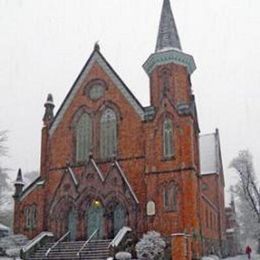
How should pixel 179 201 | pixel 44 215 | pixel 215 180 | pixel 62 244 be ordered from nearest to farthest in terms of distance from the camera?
1. pixel 179 201
2. pixel 62 244
3. pixel 44 215
4. pixel 215 180

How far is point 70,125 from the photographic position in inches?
1537

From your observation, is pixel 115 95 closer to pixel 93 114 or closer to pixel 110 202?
pixel 93 114

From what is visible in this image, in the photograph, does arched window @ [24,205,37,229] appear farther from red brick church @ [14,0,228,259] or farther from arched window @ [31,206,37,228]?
red brick church @ [14,0,228,259]

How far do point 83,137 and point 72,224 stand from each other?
6.80 metres

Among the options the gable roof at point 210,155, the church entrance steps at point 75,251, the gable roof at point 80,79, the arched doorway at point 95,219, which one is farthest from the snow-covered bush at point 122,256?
the gable roof at point 210,155

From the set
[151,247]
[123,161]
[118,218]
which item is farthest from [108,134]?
[151,247]

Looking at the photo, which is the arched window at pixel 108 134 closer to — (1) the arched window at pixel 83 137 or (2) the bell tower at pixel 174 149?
(1) the arched window at pixel 83 137

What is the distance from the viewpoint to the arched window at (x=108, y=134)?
3662 centimetres

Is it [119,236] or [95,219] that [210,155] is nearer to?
[95,219]

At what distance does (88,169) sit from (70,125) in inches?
192

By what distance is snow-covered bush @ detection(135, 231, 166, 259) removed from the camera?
30125 millimetres

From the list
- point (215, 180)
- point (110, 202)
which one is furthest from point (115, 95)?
point (215, 180)

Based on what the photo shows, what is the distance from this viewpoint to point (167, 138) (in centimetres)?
3425

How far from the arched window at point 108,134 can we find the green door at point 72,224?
4.79 m
